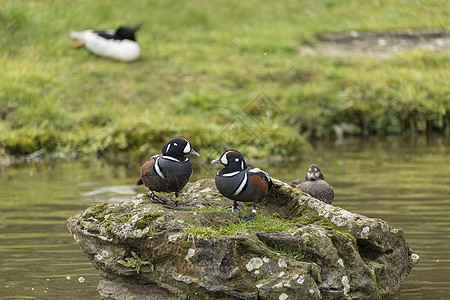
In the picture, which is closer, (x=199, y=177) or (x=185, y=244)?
(x=185, y=244)

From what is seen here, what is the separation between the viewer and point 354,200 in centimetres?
1311

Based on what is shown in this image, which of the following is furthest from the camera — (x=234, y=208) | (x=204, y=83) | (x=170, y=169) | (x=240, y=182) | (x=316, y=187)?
(x=204, y=83)

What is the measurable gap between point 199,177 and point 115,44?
8.69 m

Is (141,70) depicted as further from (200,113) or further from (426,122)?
(426,122)

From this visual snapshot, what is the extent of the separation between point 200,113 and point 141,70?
3.39m

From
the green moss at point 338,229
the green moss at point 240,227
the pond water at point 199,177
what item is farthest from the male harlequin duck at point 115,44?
the green moss at point 338,229

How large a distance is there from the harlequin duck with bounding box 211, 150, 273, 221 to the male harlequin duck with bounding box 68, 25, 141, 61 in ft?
49.2

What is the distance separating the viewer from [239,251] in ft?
23.8

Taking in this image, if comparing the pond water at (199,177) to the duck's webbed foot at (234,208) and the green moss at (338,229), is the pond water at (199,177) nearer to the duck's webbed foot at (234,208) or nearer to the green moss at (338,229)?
the green moss at (338,229)

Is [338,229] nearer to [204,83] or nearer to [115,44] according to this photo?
[204,83]

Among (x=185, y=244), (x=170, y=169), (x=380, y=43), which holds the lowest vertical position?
(x=185, y=244)

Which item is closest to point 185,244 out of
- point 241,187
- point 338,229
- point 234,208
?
point 241,187

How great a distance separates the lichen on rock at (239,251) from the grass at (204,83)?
355 inches

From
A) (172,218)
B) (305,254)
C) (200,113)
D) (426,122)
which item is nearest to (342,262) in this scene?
(305,254)
